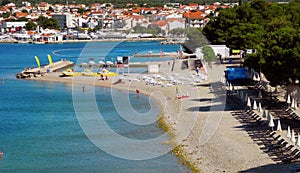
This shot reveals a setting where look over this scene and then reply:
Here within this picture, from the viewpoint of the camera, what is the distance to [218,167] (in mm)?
15016

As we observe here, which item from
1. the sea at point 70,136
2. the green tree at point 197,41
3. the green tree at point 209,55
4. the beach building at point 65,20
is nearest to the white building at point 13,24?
the beach building at point 65,20

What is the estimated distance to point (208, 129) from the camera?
62.8 ft

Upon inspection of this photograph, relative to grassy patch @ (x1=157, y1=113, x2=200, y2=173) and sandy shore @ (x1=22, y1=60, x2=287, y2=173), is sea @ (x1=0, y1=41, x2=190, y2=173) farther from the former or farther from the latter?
sandy shore @ (x1=22, y1=60, x2=287, y2=173)

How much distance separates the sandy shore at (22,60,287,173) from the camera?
596 inches

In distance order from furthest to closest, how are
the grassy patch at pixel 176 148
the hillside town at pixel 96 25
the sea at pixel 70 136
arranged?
the hillside town at pixel 96 25
the sea at pixel 70 136
the grassy patch at pixel 176 148

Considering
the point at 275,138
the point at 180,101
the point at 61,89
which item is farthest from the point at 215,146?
the point at 61,89

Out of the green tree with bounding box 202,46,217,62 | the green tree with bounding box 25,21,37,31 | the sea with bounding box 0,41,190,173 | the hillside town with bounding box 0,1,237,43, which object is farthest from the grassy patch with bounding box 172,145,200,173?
the green tree with bounding box 25,21,37,31

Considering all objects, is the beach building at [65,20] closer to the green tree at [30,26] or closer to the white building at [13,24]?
the white building at [13,24]

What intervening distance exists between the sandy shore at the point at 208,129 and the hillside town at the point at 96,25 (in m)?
43.5

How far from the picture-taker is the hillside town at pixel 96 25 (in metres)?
88.5

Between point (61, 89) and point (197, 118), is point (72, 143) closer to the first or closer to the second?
Answer: point (197, 118)

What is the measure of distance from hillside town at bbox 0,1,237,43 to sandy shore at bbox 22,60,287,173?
143 feet

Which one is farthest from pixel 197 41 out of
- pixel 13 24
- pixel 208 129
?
pixel 13 24

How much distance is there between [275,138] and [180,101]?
9.04 meters
